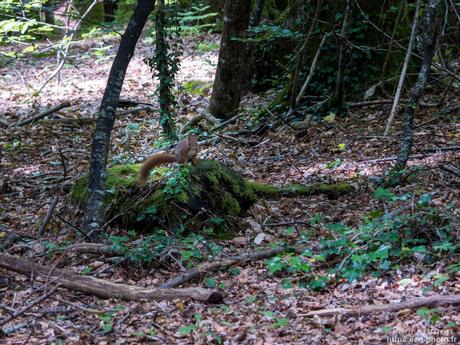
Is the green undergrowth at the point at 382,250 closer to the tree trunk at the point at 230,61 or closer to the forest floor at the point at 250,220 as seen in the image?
the forest floor at the point at 250,220

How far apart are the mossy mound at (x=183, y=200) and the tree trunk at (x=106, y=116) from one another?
0.25 m

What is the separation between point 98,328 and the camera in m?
4.09

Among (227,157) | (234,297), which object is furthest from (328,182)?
(234,297)

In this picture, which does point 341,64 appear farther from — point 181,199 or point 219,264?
point 219,264

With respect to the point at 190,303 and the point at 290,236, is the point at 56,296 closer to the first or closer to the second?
the point at 190,303

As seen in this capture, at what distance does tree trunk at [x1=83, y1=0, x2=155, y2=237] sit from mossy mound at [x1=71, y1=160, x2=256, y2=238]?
0.25 m

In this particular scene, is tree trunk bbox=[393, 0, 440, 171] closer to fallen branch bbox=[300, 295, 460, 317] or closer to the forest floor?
the forest floor

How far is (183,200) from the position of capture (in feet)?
19.6

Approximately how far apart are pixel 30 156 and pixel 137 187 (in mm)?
4458

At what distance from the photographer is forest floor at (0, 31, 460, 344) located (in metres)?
3.91

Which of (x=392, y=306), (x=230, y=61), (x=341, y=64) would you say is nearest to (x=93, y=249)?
(x=392, y=306)

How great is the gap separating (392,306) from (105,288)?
2167 mm

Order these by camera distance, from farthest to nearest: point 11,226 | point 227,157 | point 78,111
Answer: point 78,111, point 227,157, point 11,226

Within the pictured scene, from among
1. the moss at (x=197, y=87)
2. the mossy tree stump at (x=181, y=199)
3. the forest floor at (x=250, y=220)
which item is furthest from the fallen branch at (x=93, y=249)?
the moss at (x=197, y=87)
